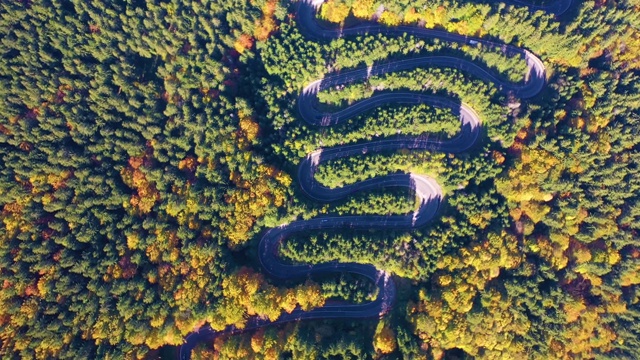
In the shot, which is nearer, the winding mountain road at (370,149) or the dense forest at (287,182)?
the dense forest at (287,182)

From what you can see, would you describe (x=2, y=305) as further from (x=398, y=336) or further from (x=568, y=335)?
(x=568, y=335)

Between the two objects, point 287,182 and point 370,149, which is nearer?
point 287,182

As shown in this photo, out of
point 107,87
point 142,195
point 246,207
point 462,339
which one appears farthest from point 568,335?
point 107,87

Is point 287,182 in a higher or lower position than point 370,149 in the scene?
lower

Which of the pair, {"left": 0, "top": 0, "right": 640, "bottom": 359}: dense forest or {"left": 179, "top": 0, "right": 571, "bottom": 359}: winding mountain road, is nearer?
{"left": 0, "top": 0, "right": 640, "bottom": 359}: dense forest

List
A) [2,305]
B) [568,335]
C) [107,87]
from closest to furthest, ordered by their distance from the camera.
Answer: [2,305] < [568,335] < [107,87]
